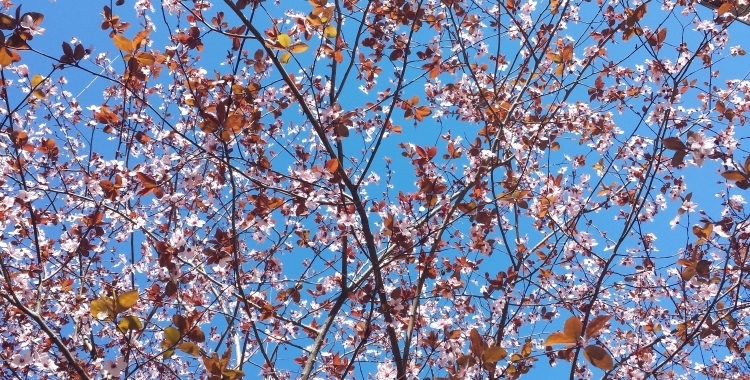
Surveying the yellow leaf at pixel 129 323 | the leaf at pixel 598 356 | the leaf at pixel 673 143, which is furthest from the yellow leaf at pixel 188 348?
the leaf at pixel 673 143

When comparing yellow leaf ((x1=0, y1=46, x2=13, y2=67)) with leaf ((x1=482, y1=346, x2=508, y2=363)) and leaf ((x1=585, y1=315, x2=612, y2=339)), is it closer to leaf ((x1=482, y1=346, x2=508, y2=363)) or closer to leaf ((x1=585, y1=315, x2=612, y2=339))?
leaf ((x1=482, y1=346, x2=508, y2=363))

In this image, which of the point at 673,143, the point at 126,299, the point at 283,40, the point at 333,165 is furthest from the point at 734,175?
the point at 126,299

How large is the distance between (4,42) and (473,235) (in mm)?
2796

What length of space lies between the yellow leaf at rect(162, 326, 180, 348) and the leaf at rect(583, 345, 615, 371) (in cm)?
128

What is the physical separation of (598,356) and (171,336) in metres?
1.34

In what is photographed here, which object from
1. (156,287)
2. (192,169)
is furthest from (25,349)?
(192,169)

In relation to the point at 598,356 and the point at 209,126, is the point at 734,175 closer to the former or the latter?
the point at 598,356

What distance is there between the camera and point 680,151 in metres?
1.92

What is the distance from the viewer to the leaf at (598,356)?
1503 mm

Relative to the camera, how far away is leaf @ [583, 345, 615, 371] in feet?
4.93

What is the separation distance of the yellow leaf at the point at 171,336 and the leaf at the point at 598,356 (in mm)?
1282

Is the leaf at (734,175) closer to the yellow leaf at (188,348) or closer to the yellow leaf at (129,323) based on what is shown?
the yellow leaf at (188,348)

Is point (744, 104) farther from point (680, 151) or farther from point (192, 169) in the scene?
point (192, 169)

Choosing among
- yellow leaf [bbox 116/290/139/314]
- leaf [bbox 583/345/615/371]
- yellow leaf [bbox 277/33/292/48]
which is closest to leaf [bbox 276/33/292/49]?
yellow leaf [bbox 277/33/292/48]
